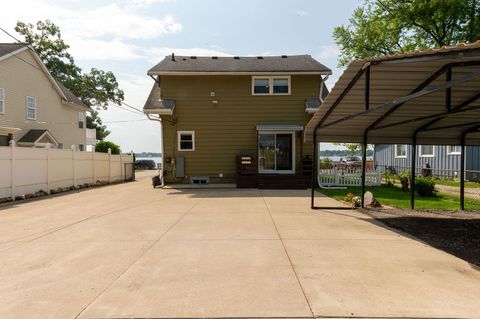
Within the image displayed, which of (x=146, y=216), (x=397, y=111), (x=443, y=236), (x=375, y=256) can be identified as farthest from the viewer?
(x=146, y=216)

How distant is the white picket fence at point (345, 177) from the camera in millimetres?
17750

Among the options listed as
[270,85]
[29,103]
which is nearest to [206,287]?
[270,85]

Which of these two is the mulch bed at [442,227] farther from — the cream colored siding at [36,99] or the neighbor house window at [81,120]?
the neighbor house window at [81,120]

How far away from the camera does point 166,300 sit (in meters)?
3.74

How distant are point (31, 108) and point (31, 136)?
228 cm

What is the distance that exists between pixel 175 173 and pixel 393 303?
49.8ft

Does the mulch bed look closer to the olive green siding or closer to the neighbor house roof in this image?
the olive green siding

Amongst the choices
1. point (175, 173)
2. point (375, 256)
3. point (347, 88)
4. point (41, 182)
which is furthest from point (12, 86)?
point (375, 256)

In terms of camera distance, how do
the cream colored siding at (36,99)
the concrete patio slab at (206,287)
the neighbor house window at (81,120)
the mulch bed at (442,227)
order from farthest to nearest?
the neighbor house window at (81,120) → the cream colored siding at (36,99) → the mulch bed at (442,227) → the concrete patio slab at (206,287)

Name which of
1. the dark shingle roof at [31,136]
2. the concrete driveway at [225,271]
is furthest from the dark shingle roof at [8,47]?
the concrete driveway at [225,271]

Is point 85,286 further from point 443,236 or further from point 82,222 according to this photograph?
point 443,236

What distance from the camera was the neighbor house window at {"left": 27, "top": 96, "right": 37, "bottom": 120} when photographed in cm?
2297

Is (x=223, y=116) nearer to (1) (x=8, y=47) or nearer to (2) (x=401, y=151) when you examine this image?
(1) (x=8, y=47)

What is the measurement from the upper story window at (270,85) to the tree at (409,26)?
512 inches
